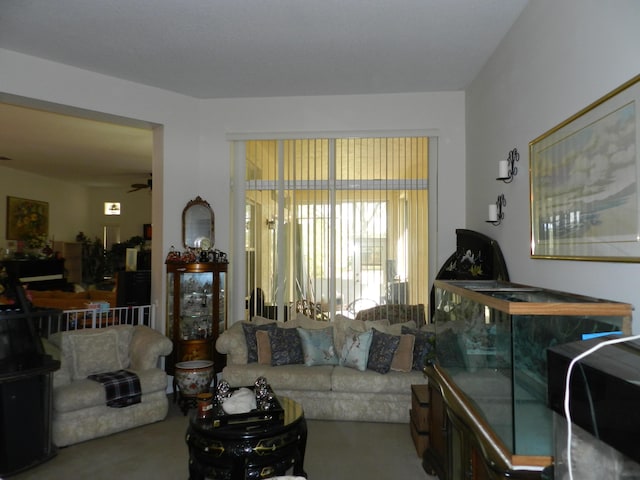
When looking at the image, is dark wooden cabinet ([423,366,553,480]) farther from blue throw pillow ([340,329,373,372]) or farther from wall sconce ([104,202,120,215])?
wall sconce ([104,202,120,215])

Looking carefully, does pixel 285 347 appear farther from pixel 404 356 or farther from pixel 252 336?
pixel 404 356

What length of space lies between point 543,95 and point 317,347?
2.98 metres

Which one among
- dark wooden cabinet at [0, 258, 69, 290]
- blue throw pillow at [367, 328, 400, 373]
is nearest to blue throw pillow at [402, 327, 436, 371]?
blue throw pillow at [367, 328, 400, 373]

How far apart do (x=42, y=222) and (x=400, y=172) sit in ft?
25.9

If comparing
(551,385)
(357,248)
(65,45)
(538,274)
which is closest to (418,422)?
(538,274)

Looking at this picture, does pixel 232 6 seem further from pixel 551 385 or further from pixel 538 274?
pixel 551 385

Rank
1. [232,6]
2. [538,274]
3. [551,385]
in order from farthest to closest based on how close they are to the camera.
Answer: [232,6], [538,274], [551,385]

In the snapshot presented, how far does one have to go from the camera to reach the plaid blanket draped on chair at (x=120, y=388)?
3.90 meters

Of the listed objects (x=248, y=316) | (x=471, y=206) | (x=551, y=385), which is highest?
(x=471, y=206)

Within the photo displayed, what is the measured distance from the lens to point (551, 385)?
109 cm

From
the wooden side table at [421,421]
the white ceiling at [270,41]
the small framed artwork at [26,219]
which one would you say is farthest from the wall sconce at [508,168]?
the small framed artwork at [26,219]

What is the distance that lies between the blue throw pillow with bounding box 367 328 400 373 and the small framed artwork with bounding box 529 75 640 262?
5.84 ft

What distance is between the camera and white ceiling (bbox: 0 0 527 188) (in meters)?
3.36

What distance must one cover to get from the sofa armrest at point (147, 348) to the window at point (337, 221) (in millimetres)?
1290
